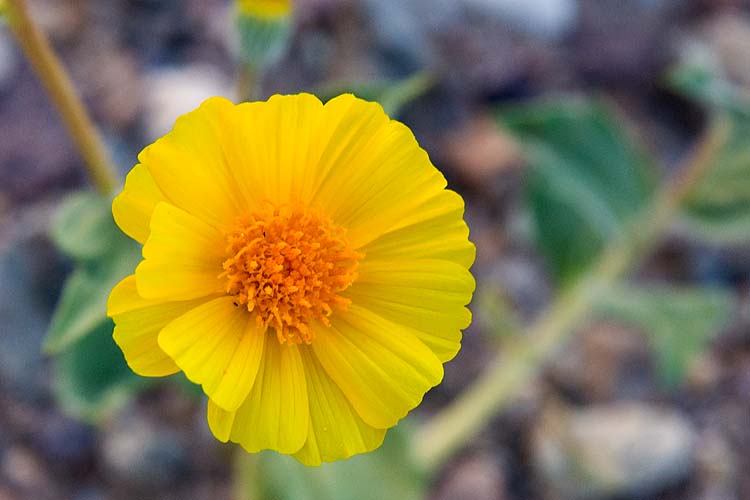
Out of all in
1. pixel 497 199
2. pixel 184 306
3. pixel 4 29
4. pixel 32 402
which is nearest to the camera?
pixel 184 306

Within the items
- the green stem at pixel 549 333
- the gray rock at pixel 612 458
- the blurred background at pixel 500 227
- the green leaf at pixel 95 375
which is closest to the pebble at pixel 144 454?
the blurred background at pixel 500 227

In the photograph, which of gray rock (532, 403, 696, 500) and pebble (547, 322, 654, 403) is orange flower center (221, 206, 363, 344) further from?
pebble (547, 322, 654, 403)

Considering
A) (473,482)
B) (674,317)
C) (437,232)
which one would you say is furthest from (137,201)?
(674,317)

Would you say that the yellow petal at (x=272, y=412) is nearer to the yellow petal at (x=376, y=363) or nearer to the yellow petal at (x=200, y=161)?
the yellow petal at (x=376, y=363)

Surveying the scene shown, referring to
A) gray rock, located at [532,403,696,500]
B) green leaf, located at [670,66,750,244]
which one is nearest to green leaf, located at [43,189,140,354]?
gray rock, located at [532,403,696,500]

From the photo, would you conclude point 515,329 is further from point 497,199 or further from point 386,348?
point 386,348

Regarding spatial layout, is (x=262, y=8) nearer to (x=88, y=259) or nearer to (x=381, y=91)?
(x=381, y=91)

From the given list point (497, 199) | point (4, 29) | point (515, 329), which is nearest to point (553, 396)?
point (515, 329)
